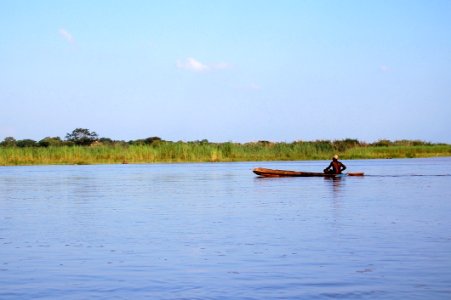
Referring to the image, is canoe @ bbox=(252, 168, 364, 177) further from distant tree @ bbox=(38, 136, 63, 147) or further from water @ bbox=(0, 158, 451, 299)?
distant tree @ bbox=(38, 136, 63, 147)

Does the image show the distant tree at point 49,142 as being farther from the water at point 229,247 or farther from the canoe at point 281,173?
the water at point 229,247

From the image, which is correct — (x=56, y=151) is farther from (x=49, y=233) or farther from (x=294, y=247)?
(x=294, y=247)

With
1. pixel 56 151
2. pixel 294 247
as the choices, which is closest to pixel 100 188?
pixel 294 247

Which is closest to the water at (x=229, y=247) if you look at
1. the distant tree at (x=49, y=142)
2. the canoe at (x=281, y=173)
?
the canoe at (x=281, y=173)

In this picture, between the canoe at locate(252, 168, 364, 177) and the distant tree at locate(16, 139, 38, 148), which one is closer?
the canoe at locate(252, 168, 364, 177)

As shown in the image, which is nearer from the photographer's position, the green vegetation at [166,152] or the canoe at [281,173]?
the canoe at [281,173]

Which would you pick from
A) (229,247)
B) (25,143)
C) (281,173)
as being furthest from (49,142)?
(229,247)

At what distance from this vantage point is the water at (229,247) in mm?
9391

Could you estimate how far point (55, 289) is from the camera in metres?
9.55

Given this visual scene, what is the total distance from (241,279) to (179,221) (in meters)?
7.15

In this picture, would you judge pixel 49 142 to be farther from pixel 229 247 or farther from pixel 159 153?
pixel 229 247

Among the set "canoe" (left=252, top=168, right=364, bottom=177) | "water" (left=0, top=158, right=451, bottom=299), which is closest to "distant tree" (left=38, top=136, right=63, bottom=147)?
"canoe" (left=252, top=168, right=364, bottom=177)

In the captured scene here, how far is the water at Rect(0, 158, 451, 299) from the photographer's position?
9391mm

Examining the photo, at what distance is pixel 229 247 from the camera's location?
41.5ft
